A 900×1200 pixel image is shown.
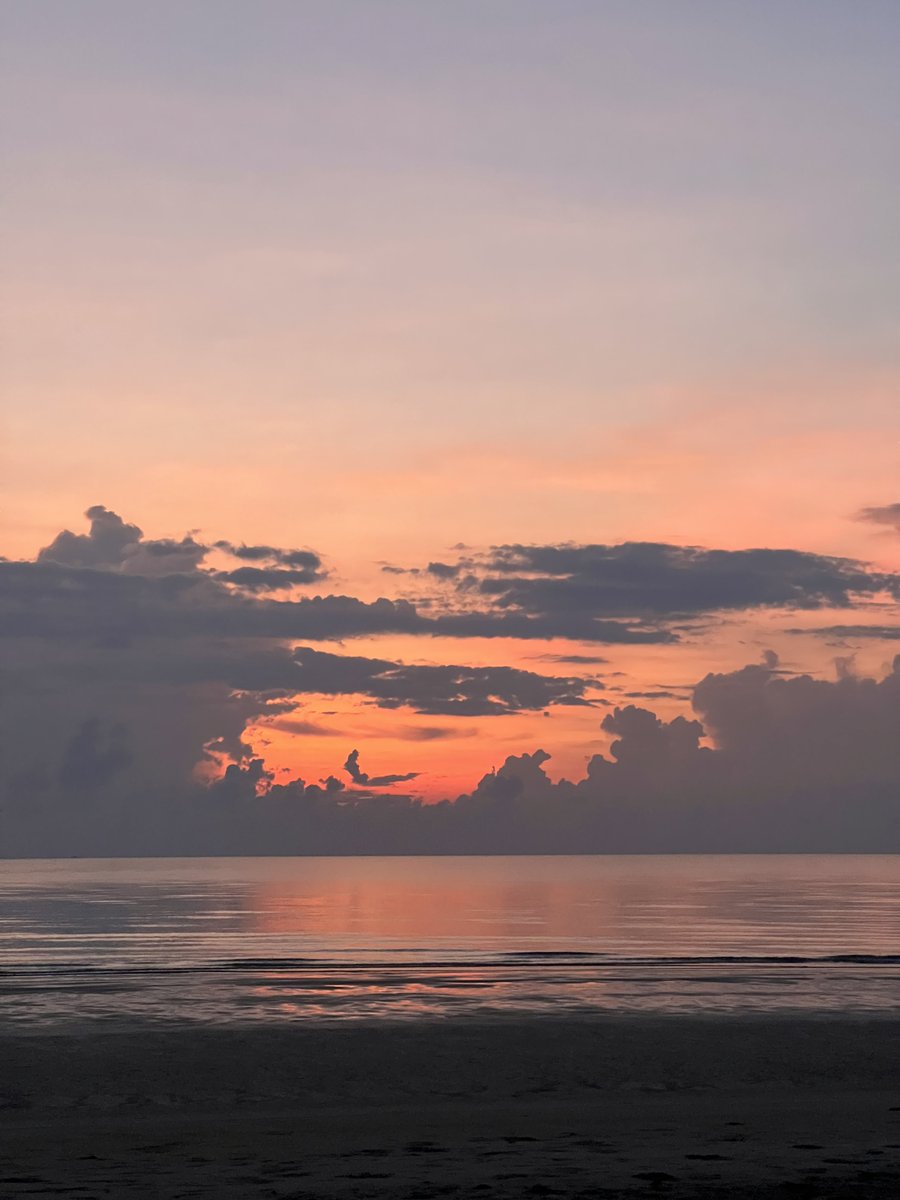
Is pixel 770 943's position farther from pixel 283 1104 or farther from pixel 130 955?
pixel 283 1104

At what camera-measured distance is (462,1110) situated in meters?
25.9

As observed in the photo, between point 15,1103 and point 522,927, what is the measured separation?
238 ft

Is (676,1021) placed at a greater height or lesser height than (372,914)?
greater

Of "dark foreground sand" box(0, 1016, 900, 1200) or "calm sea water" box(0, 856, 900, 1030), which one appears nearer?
"dark foreground sand" box(0, 1016, 900, 1200)

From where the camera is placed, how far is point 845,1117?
963 inches

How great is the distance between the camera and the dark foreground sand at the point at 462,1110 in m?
18.5

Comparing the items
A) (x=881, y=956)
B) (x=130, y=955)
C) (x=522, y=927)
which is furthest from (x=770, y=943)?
(x=130, y=955)

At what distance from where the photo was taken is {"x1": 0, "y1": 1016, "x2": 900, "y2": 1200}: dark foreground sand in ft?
60.5

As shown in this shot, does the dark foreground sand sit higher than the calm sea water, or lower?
higher

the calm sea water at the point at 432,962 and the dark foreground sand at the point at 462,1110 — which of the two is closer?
the dark foreground sand at the point at 462,1110

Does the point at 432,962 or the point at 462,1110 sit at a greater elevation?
the point at 462,1110

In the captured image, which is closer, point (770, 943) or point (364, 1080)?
point (364, 1080)

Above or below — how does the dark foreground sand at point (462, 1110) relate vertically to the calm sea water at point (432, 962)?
above

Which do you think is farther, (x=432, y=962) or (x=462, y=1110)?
(x=432, y=962)
